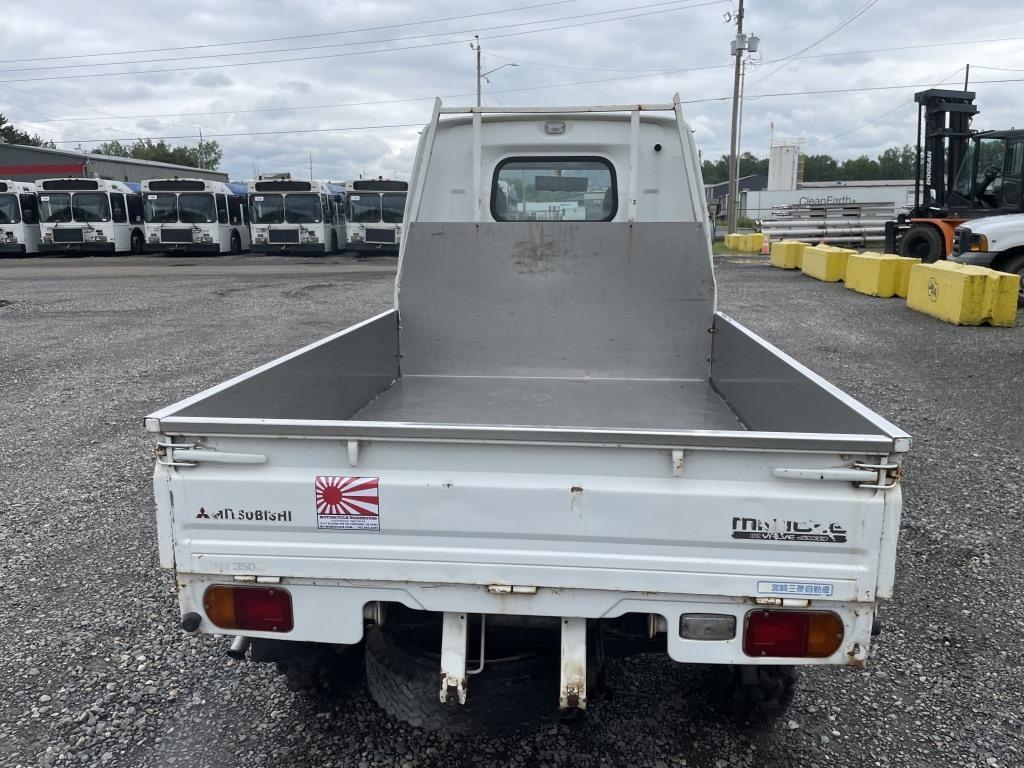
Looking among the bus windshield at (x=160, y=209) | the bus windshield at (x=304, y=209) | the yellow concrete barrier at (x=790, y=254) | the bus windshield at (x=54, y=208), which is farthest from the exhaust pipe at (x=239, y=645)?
the bus windshield at (x=54, y=208)

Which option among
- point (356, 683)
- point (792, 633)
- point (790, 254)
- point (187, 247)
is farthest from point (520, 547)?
point (187, 247)

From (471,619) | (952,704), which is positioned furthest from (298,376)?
(952,704)

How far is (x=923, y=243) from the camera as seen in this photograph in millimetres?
17938

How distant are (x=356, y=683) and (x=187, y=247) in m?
28.7

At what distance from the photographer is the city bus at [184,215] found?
28375mm

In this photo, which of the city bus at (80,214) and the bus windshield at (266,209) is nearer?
the city bus at (80,214)

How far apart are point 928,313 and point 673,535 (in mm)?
13270

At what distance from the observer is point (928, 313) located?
1373 centimetres

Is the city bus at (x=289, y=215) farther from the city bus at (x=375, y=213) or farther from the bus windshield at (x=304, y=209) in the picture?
the city bus at (x=375, y=213)

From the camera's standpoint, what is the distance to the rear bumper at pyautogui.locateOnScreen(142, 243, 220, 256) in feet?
95.0

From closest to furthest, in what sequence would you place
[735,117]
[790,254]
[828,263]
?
[828,263]
[790,254]
[735,117]

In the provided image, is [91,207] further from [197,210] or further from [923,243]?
[923,243]

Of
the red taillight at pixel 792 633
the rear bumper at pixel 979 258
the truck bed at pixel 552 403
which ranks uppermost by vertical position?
the rear bumper at pixel 979 258

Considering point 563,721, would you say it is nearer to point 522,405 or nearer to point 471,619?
point 471,619
